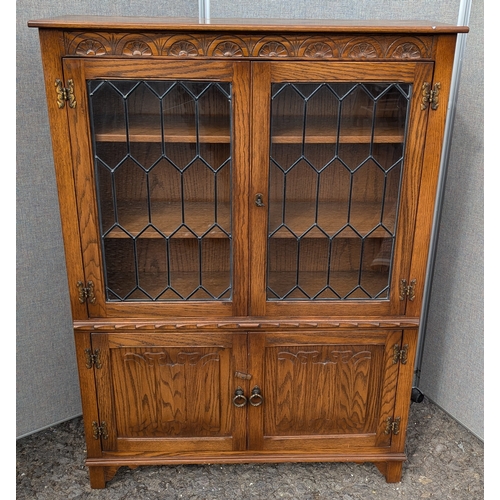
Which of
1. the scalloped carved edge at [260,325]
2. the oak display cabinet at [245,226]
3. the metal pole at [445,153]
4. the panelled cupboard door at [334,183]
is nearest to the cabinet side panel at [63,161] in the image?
the oak display cabinet at [245,226]

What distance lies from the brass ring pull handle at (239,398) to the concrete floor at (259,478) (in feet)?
0.92

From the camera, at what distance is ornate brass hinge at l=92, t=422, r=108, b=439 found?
142cm

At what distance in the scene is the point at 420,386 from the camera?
6.16ft

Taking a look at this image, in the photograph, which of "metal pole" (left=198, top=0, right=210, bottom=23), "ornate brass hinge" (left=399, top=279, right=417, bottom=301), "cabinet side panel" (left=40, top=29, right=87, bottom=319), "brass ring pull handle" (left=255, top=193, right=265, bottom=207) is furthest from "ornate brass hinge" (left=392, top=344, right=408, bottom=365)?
"metal pole" (left=198, top=0, right=210, bottom=23)

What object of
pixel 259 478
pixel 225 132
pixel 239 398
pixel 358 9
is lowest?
pixel 259 478

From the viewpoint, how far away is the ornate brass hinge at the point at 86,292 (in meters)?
1.30

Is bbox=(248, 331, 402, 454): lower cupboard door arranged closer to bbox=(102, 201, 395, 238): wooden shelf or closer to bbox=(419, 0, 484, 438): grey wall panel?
bbox=(102, 201, 395, 238): wooden shelf

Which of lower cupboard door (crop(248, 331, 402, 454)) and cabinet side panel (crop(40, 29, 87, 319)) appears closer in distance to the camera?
cabinet side panel (crop(40, 29, 87, 319))

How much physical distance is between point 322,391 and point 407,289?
1.16ft

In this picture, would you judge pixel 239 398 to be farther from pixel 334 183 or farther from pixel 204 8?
pixel 204 8

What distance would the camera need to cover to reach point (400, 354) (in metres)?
1.38

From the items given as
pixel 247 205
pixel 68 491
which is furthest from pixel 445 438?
pixel 68 491

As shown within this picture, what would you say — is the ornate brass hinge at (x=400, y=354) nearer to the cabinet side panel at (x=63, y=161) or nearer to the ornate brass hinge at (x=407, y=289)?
the ornate brass hinge at (x=407, y=289)

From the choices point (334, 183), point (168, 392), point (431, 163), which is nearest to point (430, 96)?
point (431, 163)
